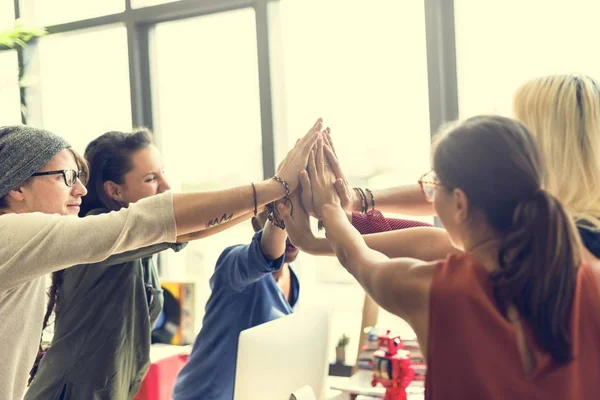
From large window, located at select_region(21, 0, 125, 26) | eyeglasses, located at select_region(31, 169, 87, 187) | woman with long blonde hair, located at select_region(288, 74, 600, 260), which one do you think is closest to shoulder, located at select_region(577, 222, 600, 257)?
woman with long blonde hair, located at select_region(288, 74, 600, 260)

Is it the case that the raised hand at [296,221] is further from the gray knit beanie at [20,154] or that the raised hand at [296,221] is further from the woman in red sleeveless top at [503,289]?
the woman in red sleeveless top at [503,289]

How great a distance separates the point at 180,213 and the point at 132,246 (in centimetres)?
13

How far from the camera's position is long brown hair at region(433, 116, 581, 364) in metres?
1.01

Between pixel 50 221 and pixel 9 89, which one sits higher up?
pixel 9 89

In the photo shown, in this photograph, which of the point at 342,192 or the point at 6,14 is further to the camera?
the point at 6,14

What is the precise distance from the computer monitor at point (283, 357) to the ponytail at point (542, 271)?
79 centimetres

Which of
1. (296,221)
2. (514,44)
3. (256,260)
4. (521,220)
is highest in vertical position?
(514,44)

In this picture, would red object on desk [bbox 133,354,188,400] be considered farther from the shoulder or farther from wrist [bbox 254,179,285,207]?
the shoulder

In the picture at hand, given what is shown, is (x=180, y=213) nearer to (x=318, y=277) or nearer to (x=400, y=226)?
(x=400, y=226)

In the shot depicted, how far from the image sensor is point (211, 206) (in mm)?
1587

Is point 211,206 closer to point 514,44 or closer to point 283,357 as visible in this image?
point 283,357

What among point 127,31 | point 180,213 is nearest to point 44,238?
point 180,213

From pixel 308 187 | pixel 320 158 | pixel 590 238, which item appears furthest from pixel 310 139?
pixel 590 238

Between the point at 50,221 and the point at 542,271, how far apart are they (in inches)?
39.9
